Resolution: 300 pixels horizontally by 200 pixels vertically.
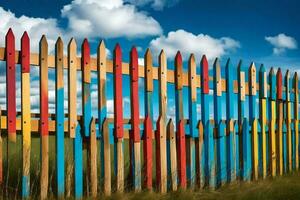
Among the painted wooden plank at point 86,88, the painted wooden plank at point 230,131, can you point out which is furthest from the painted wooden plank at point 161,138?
the painted wooden plank at point 230,131

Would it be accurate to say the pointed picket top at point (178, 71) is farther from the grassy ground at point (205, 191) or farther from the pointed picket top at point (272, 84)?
the pointed picket top at point (272, 84)

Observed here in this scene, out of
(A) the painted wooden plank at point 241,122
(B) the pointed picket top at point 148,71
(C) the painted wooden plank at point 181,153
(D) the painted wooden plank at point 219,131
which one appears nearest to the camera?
(B) the pointed picket top at point 148,71

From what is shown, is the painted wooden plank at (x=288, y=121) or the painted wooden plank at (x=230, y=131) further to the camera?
the painted wooden plank at (x=288, y=121)

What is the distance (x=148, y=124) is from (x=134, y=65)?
2.61 feet

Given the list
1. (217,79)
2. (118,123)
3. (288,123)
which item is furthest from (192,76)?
(288,123)

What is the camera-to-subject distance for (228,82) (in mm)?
7758

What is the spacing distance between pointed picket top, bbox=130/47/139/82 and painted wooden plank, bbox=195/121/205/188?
1398 mm

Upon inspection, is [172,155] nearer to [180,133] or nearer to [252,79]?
[180,133]

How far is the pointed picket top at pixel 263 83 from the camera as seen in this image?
8575 millimetres

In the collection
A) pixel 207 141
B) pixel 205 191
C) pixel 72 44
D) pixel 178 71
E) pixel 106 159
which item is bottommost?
pixel 205 191

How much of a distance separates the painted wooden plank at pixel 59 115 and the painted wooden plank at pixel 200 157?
2226 mm

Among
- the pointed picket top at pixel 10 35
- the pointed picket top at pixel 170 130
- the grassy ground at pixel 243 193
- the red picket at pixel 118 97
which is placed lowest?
the grassy ground at pixel 243 193

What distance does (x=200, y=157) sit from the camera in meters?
7.04

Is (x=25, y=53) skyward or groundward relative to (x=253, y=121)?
skyward
